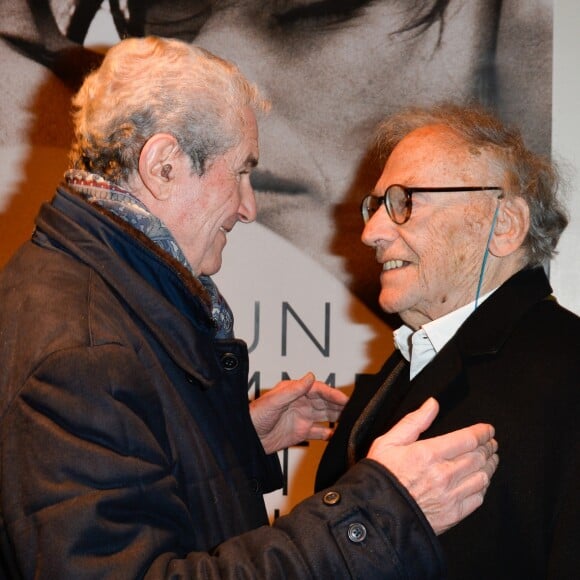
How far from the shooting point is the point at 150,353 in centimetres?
123

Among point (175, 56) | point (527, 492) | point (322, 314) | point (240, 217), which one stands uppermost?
point (175, 56)

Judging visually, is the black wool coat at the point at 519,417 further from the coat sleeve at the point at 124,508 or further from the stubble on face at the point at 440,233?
the coat sleeve at the point at 124,508

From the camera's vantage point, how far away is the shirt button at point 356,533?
3.51 feet

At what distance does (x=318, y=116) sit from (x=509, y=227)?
3.55 feet

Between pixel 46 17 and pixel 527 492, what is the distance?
6.78 ft

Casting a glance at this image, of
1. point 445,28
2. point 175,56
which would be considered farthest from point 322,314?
point 175,56

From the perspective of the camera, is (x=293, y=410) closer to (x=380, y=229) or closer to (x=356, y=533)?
(x=380, y=229)

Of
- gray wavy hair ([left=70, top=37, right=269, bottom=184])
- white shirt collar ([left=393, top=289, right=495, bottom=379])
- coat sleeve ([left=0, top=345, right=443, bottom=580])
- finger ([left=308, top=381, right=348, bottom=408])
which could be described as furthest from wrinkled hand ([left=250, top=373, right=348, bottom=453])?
coat sleeve ([left=0, top=345, right=443, bottom=580])

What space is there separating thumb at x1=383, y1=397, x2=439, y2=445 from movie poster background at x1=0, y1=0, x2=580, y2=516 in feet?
4.33

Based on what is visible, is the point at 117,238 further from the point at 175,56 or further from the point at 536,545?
the point at 536,545

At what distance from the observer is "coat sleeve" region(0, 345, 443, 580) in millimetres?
1004

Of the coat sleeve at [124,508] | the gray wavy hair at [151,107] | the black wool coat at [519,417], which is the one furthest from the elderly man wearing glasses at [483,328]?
the gray wavy hair at [151,107]

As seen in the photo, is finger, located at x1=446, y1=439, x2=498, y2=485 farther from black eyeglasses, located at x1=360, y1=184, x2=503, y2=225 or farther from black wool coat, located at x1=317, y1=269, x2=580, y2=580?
black eyeglasses, located at x1=360, y1=184, x2=503, y2=225

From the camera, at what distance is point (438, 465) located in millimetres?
1134
